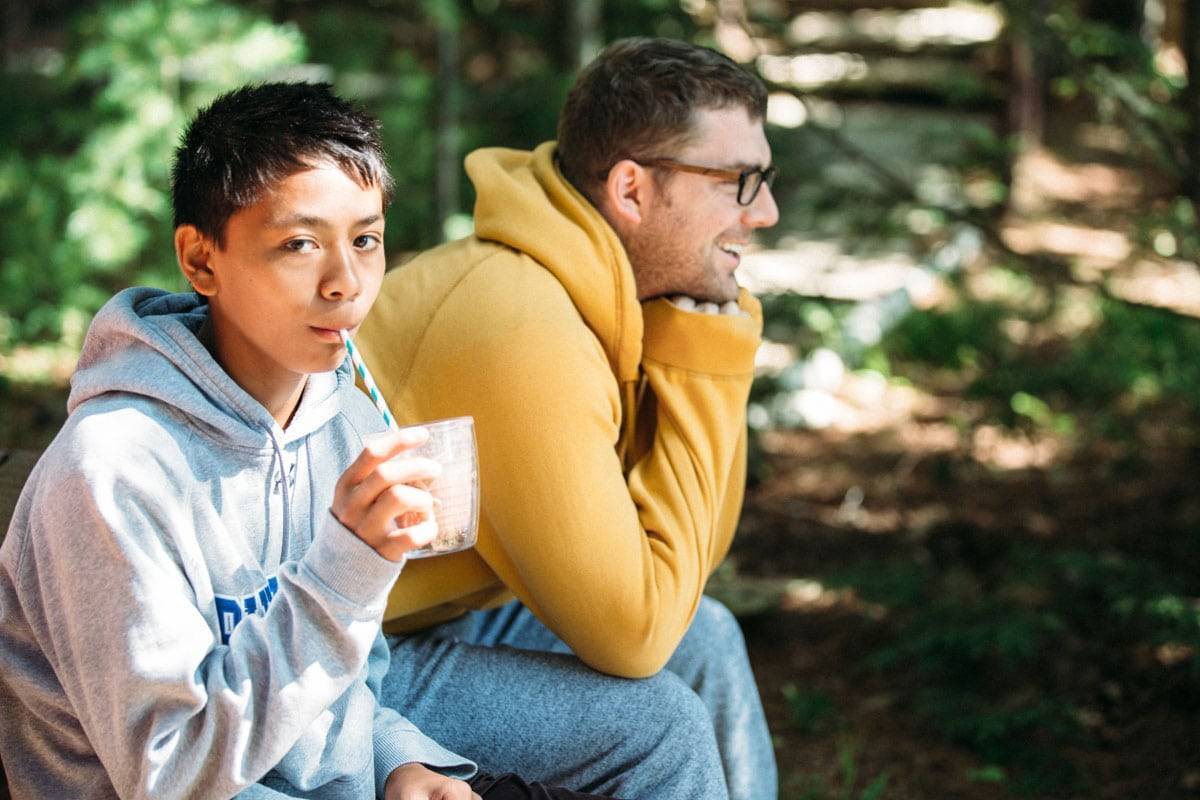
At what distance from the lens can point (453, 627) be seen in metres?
2.41

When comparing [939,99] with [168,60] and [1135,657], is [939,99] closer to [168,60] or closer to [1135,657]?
[168,60]

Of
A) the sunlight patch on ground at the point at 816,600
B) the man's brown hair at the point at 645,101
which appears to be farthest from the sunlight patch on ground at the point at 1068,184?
the man's brown hair at the point at 645,101

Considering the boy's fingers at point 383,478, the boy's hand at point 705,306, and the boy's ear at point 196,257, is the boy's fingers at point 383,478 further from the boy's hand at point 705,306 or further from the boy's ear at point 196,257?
the boy's hand at point 705,306

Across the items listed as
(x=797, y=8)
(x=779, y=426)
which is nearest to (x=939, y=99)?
(x=797, y=8)

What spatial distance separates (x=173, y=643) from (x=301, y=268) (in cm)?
47

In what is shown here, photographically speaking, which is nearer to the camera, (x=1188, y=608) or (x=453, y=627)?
(x=453, y=627)

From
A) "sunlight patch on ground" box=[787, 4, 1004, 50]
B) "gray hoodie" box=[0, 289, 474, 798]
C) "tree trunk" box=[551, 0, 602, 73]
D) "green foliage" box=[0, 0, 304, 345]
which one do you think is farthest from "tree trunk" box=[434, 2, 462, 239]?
"sunlight patch on ground" box=[787, 4, 1004, 50]

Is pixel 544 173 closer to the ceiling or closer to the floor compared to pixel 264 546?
closer to the ceiling

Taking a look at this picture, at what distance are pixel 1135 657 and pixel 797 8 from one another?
829 cm

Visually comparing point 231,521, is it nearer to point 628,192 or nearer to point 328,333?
point 328,333

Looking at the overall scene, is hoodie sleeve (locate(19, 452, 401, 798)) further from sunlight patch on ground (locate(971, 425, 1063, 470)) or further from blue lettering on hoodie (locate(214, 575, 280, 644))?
sunlight patch on ground (locate(971, 425, 1063, 470))

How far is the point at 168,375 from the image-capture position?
1608mm

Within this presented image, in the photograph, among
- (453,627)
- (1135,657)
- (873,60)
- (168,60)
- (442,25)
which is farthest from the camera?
(873,60)

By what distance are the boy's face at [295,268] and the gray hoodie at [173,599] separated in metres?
0.07
